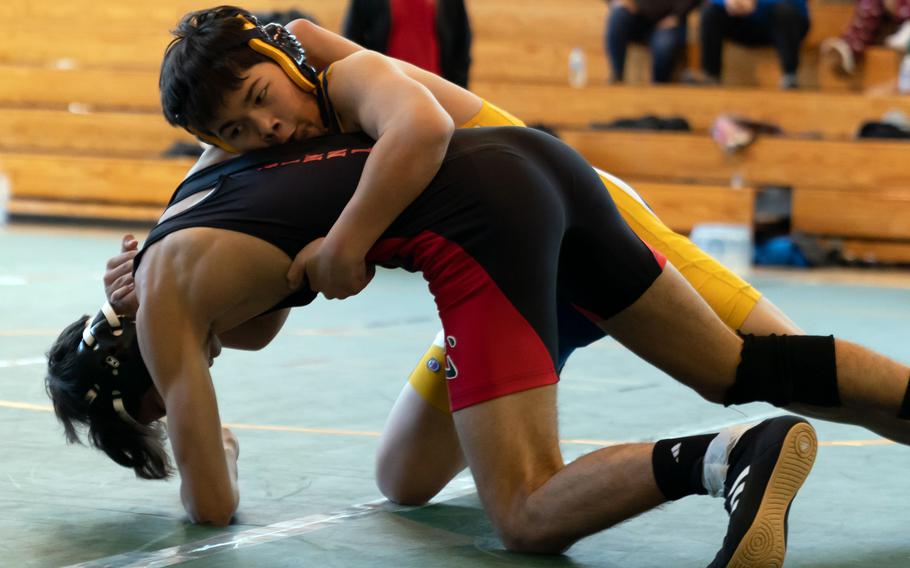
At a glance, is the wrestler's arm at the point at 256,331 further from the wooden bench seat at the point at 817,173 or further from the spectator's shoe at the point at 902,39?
the spectator's shoe at the point at 902,39

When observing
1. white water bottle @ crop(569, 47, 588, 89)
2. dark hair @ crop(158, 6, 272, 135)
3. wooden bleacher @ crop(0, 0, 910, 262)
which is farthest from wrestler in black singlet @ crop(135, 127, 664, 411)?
white water bottle @ crop(569, 47, 588, 89)

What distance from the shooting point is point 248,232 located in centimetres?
219

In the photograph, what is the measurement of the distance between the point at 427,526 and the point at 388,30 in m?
5.15

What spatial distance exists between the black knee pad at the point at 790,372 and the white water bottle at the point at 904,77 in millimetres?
5978

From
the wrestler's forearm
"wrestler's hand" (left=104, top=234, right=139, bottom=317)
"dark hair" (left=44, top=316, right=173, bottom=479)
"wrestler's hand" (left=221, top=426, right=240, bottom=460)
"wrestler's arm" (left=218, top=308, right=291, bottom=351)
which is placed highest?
the wrestler's forearm

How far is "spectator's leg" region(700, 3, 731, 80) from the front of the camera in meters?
8.26

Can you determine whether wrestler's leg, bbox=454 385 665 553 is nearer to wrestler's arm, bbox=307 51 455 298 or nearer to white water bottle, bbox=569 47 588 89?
wrestler's arm, bbox=307 51 455 298

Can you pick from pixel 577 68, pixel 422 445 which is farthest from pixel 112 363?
pixel 577 68

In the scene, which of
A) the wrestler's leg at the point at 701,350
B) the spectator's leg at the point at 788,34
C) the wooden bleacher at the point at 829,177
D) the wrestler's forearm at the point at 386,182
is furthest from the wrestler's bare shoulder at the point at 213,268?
the spectator's leg at the point at 788,34

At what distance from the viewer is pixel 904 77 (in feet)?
26.1

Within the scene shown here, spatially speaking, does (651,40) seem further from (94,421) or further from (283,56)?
(94,421)

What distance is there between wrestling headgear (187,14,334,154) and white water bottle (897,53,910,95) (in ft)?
20.6

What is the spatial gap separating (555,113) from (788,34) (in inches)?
59.7

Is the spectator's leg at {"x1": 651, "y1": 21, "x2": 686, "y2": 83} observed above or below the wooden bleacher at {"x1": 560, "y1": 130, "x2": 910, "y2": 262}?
above
